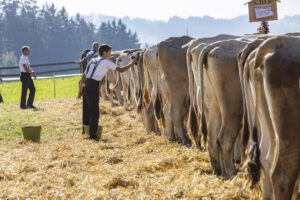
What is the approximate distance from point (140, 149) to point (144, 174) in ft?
6.29

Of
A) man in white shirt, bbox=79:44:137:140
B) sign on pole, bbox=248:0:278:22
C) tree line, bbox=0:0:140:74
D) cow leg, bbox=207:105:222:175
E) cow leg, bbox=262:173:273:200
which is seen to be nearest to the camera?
cow leg, bbox=262:173:273:200

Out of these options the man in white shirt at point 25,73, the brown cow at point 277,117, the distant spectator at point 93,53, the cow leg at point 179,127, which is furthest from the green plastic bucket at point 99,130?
the man in white shirt at point 25,73

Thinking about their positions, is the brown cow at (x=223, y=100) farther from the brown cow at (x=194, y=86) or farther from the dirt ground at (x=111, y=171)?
the brown cow at (x=194, y=86)

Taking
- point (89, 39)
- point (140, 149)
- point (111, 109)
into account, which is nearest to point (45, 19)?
point (89, 39)

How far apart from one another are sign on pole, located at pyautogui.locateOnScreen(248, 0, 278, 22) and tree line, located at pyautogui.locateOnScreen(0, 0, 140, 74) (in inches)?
3230

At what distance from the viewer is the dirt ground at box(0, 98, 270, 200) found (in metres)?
4.92

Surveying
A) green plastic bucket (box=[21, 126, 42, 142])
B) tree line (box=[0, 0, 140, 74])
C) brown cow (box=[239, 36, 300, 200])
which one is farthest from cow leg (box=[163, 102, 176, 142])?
tree line (box=[0, 0, 140, 74])

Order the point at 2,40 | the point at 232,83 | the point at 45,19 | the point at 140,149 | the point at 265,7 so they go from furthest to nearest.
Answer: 1. the point at 45,19
2. the point at 2,40
3. the point at 265,7
4. the point at 140,149
5. the point at 232,83

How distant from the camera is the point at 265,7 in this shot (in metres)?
12.8

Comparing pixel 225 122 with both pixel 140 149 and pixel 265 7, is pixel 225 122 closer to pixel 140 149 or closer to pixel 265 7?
pixel 140 149

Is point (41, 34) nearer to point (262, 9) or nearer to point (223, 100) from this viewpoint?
point (262, 9)

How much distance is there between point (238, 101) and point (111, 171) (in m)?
2.15

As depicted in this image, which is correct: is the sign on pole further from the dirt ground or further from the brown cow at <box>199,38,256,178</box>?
the brown cow at <box>199,38,256,178</box>

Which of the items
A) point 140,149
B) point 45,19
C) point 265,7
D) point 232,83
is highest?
point 45,19
